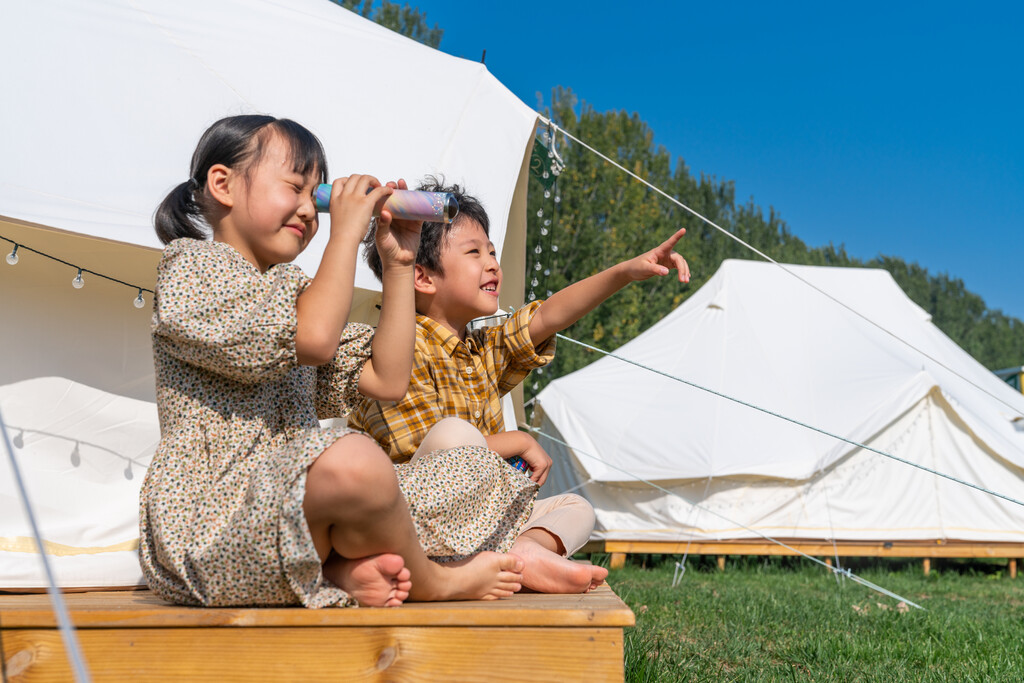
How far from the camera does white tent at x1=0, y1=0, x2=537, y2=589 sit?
6.24ft

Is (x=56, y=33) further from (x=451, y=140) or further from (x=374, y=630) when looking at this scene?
(x=374, y=630)

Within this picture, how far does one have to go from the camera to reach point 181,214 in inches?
58.0

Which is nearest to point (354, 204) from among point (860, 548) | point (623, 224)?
point (860, 548)

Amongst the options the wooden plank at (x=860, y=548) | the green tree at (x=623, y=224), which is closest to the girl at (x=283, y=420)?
the wooden plank at (x=860, y=548)

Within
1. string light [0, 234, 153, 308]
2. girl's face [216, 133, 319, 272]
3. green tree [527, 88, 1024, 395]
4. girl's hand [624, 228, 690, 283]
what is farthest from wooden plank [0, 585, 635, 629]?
green tree [527, 88, 1024, 395]

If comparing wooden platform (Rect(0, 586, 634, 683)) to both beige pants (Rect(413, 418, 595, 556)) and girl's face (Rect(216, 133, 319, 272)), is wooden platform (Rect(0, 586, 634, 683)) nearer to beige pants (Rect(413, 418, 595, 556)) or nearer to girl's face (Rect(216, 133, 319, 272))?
beige pants (Rect(413, 418, 595, 556))

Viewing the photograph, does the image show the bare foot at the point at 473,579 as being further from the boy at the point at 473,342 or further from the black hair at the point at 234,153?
the black hair at the point at 234,153

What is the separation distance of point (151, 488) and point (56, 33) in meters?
1.34

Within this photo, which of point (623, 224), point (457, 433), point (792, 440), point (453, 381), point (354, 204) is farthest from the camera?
point (623, 224)

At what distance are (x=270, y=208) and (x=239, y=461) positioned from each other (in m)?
0.41

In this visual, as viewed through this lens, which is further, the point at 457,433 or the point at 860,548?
the point at 860,548

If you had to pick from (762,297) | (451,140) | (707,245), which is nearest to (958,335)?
(707,245)

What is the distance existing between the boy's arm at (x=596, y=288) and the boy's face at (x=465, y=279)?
0.13 meters

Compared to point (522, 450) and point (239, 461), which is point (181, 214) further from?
point (522, 450)
